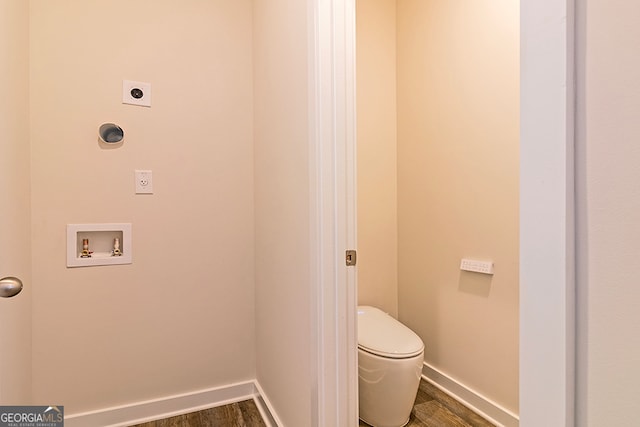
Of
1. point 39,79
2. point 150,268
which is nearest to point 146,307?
point 150,268

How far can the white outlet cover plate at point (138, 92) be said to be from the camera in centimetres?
163

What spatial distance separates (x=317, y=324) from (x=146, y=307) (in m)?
1.06

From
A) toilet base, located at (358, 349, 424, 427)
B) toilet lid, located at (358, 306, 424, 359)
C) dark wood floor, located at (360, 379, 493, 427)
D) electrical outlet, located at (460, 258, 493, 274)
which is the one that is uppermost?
electrical outlet, located at (460, 258, 493, 274)

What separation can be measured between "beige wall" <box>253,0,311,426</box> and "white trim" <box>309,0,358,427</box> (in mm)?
90

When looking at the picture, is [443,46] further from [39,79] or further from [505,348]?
[39,79]

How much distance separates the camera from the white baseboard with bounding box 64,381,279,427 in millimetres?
1560

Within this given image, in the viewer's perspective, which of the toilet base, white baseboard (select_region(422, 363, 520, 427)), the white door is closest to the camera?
the white door

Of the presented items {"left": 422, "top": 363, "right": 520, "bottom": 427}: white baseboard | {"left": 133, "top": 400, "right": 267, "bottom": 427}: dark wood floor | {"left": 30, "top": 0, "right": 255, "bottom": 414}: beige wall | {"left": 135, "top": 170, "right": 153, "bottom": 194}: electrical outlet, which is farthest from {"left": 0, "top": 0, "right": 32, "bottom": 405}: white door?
{"left": 422, "top": 363, "right": 520, "bottom": 427}: white baseboard

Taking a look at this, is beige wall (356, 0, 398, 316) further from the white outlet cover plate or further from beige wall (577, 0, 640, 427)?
beige wall (577, 0, 640, 427)

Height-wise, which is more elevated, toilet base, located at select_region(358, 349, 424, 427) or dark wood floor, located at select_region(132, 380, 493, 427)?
toilet base, located at select_region(358, 349, 424, 427)

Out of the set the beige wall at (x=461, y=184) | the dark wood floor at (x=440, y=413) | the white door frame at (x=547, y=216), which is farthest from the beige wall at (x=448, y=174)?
the white door frame at (x=547, y=216)

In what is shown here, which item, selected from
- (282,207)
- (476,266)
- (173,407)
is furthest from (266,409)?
(476,266)

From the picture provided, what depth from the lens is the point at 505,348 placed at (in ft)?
5.18

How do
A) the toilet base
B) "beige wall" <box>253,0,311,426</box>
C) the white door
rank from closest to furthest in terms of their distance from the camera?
the white door, "beige wall" <box>253,0,311,426</box>, the toilet base
